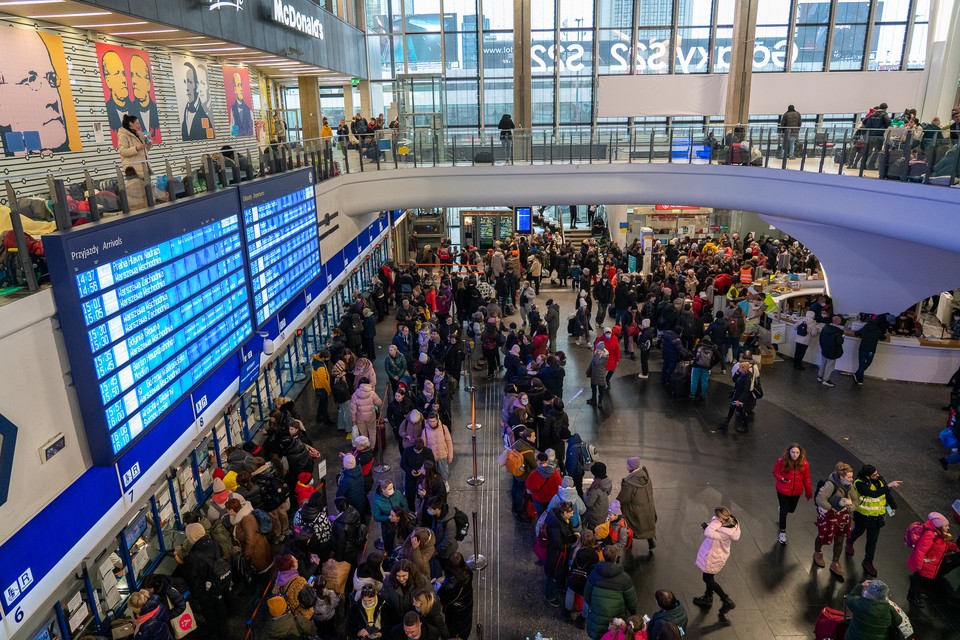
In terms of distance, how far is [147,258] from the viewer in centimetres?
660

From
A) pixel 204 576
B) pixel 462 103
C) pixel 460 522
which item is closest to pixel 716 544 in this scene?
pixel 460 522

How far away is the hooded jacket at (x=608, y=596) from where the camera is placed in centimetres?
599

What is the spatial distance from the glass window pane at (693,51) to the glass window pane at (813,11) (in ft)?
11.5

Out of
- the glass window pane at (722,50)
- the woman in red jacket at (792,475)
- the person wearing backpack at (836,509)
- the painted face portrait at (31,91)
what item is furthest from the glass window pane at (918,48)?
the painted face portrait at (31,91)

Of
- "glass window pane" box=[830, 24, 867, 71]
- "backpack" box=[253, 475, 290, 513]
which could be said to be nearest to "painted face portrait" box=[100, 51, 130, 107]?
"backpack" box=[253, 475, 290, 513]

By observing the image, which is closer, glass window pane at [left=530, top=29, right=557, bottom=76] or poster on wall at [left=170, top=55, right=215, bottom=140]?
poster on wall at [left=170, top=55, right=215, bottom=140]

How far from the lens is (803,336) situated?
1411 centimetres

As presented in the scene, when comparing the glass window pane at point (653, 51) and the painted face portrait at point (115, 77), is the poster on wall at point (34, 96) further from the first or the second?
the glass window pane at point (653, 51)

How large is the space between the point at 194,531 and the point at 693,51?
86.9 ft

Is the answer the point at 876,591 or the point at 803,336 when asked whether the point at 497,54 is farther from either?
the point at 876,591

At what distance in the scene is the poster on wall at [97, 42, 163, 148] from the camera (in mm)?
10672

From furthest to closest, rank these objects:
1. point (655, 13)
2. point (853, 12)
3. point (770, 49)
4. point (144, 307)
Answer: point (655, 13), point (770, 49), point (853, 12), point (144, 307)

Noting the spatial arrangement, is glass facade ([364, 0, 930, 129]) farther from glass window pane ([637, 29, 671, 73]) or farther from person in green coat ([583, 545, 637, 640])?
person in green coat ([583, 545, 637, 640])

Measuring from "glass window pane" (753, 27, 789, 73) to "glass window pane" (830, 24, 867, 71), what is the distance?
84.0 inches
